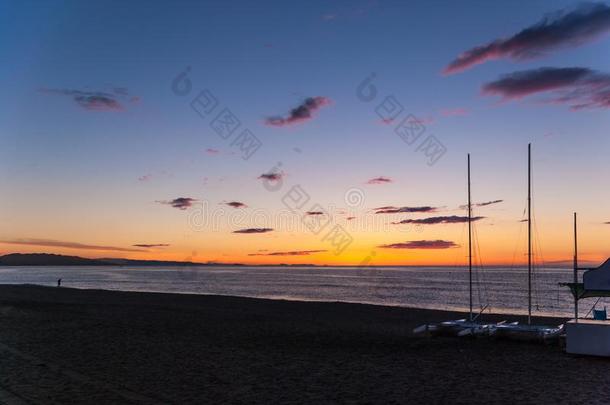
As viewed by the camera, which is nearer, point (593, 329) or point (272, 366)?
point (272, 366)

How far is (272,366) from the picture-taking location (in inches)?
584

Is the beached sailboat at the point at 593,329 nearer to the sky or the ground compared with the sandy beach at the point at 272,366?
nearer to the sky

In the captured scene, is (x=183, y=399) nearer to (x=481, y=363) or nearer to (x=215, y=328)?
(x=481, y=363)

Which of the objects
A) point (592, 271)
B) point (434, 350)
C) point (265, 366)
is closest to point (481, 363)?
point (434, 350)

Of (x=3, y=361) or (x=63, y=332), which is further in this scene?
(x=63, y=332)

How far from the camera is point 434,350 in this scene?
18.2 m

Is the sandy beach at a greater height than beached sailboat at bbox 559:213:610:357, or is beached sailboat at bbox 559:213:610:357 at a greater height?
beached sailboat at bbox 559:213:610:357

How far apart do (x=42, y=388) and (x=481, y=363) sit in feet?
Result: 36.9

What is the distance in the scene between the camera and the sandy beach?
11.4 m

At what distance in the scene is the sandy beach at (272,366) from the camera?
1143cm

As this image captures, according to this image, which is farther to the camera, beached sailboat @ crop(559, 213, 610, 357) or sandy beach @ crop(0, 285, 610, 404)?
beached sailboat @ crop(559, 213, 610, 357)

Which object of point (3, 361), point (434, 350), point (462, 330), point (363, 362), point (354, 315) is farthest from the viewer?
point (354, 315)

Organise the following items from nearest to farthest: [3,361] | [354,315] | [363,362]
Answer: [3,361] < [363,362] < [354,315]

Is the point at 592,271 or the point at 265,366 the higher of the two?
the point at 592,271
